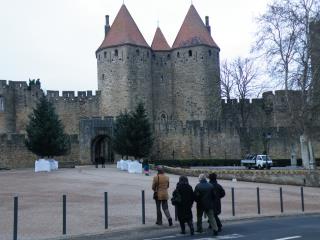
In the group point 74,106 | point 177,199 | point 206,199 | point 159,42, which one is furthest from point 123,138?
point 206,199

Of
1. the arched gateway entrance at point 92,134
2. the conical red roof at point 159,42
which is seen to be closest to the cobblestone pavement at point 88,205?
the arched gateway entrance at point 92,134

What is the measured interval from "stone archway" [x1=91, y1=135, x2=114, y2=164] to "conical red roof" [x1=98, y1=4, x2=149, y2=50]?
9.82 meters

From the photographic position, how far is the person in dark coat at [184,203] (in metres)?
12.4

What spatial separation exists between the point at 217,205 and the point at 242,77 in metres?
41.4

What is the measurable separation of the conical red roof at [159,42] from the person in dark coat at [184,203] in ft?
145

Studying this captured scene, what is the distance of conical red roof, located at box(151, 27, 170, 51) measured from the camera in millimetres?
56125

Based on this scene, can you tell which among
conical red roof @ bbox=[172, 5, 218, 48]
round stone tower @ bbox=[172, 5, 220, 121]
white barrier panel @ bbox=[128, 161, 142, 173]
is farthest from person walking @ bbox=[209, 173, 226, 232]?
conical red roof @ bbox=[172, 5, 218, 48]

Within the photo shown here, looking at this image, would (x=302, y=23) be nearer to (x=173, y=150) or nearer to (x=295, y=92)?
(x=295, y=92)

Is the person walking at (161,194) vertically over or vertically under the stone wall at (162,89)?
under

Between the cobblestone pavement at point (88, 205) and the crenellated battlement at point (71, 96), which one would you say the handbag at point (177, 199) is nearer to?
the cobblestone pavement at point (88, 205)

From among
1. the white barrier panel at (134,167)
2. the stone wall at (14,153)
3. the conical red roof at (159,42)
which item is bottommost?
the white barrier panel at (134,167)

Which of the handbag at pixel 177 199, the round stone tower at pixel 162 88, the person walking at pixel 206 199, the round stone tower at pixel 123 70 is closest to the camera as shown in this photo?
the person walking at pixel 206 199

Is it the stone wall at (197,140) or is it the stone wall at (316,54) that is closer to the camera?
the stone wall at (316,54)

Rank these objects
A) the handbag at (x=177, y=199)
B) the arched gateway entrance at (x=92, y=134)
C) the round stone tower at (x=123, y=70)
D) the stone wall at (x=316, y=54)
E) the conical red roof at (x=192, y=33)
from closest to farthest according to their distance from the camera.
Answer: the handbag at (x=177, y=199) → the stone wall at (x=316, y=54) → the arched gateway entrance at (x=92, y=134) → the round stone tower at (x=123, y=70) → the conical red roof at (x=192, y=33)
